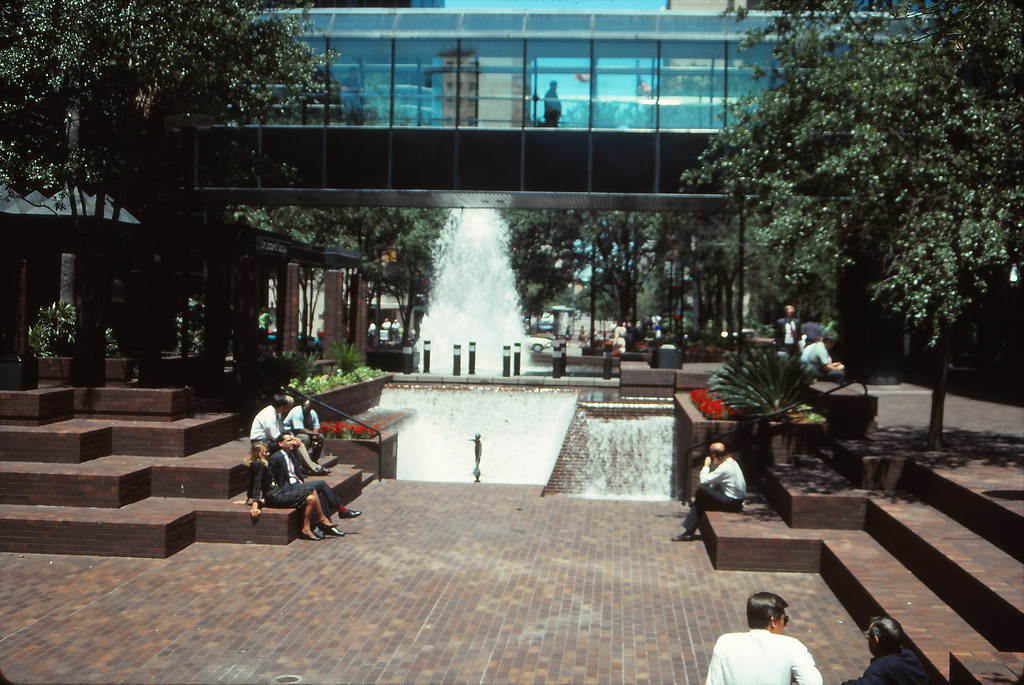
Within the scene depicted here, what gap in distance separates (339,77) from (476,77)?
126 inches

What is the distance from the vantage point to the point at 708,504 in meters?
12.4

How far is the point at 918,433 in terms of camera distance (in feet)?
49.7

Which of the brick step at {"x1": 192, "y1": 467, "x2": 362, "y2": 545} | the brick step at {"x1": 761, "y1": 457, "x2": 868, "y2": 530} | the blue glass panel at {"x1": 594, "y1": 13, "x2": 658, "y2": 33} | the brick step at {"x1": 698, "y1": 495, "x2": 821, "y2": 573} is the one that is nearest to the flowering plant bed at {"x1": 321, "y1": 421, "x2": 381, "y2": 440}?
the brick step at {"x1": 192, "y1": 467, "x2": 362, "y2": 545}

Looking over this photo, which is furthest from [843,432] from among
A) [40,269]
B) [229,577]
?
[40,269]

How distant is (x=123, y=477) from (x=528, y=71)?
1490cm

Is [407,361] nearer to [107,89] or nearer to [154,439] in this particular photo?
[107,89]

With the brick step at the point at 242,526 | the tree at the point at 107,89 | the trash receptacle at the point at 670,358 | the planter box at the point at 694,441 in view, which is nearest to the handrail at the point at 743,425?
the planter box at the point at 694,441

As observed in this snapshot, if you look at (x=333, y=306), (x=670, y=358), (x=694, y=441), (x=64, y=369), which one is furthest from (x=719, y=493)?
(x=333, y=306)

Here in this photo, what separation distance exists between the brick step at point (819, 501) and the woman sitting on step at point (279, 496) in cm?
540

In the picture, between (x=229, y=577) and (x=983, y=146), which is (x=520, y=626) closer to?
(x=229, y=577)

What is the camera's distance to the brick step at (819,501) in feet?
37.3

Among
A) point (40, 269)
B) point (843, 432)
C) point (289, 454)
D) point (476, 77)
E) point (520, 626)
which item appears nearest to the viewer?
point (520, 626)

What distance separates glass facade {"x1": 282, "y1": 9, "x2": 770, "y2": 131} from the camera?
22891 millimetres

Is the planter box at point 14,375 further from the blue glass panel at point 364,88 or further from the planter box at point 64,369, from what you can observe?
the blue glass panel at point 364,88
